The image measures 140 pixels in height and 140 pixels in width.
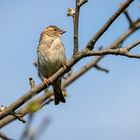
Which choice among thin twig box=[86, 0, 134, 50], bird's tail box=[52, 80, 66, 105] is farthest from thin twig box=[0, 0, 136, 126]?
bird's tail box=[52, 80, 66, 105]

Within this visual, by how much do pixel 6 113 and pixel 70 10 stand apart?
123cm

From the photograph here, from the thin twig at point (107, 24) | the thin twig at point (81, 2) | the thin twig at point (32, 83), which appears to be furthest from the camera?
the thin twig at point (32, 83)

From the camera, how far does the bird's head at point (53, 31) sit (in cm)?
795

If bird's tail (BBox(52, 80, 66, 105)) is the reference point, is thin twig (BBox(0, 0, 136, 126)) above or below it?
above

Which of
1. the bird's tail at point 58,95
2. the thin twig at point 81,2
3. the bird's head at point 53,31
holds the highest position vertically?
the thin twig at point 81,2

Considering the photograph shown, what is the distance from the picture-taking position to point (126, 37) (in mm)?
4297

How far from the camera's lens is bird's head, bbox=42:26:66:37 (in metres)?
7.95

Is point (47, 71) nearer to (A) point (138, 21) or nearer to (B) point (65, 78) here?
(B) point (65, 78)

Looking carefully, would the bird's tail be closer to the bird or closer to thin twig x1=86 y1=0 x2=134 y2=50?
the bird

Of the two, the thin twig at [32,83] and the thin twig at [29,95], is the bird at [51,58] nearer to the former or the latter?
the thin twig at [32,83]

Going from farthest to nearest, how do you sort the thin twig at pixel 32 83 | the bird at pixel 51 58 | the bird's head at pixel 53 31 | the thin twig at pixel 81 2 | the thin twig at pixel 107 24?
the bird's head at pixel 53 31 < the bird at pixel 51 58 < the thin twig at pixel 32 83 < the thin twig at pixel 81 2 < the thin twig at pixel 107 24

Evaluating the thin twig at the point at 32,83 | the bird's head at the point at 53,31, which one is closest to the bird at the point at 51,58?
the bird's head at the point at 53,31

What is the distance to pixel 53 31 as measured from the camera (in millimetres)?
8148

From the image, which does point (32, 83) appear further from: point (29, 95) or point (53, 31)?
point (53, 31)
